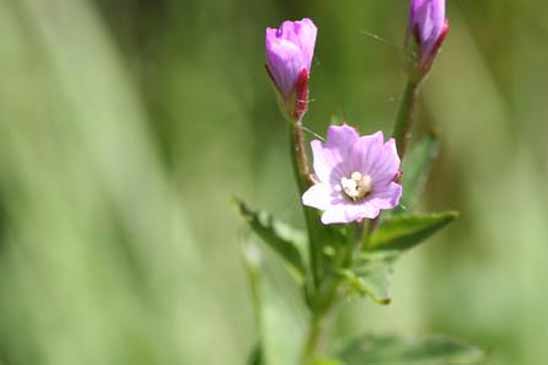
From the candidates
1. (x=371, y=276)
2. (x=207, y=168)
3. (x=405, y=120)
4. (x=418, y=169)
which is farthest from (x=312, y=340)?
(x=207, y=168)

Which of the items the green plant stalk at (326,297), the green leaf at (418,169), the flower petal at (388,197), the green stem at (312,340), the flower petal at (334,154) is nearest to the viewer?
the flower petal at (388,197)

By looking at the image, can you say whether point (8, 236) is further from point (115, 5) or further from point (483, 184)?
point (483, 184)

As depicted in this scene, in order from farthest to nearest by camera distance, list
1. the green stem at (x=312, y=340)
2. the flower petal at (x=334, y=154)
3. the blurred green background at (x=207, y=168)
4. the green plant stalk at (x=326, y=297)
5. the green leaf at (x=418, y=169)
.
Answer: the blurred green background at (x=207, y=168), the green leaf at (x=418, y=169), the green stem at (x=312, y=340), the green plant stalk at (x=326, y=297), the flower petal at (x=334, y=154)

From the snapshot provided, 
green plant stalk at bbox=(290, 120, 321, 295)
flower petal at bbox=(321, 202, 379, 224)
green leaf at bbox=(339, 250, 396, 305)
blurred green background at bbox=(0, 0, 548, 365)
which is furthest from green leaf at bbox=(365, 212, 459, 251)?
blurred green background at bbox=(0, 0, 548, 365)

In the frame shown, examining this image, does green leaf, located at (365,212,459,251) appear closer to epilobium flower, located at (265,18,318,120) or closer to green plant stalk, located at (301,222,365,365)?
green plant stalk, located at (301,222,365,365)

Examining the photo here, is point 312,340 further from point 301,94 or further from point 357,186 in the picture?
point 301,94

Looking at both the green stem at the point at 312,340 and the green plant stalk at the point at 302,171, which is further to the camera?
the green stem at the point at 312,340

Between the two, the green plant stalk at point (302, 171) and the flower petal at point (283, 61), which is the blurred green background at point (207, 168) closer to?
the green plant stalk at point (302, 171)

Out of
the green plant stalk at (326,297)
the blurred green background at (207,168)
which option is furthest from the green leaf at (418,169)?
the blurred green background at (207,168)
